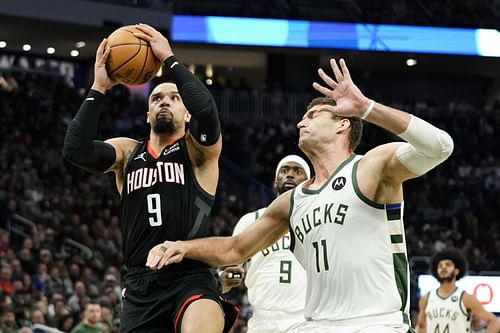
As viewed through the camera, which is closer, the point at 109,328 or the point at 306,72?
the point at 109,328

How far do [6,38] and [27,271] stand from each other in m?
15.4

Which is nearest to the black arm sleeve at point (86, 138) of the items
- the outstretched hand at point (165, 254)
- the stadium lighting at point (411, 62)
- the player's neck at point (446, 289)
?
the outstretched hand at point (165, 254)

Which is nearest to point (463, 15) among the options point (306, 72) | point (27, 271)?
point (306, 72)

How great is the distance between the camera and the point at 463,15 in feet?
114

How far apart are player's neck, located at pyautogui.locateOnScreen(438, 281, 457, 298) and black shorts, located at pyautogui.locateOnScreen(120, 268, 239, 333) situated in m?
6.49

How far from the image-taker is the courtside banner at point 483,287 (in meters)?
19.0

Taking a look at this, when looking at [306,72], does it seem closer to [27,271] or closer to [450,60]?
[450,60]

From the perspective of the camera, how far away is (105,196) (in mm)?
25047

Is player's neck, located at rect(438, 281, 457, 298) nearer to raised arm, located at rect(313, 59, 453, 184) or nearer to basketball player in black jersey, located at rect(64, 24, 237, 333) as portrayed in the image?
basketball player in black jersey, located at rect(64, 24, 237, 333)

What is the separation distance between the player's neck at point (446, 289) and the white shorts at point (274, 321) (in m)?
4.41

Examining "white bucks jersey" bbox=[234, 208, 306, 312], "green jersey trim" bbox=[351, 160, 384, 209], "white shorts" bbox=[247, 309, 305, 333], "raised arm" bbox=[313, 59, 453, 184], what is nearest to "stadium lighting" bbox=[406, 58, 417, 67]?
"white bucks jersey" bbox=[234, 208, 306, 312]

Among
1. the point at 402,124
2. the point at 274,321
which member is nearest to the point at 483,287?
the point at 274,321

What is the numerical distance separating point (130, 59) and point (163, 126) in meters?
0.51

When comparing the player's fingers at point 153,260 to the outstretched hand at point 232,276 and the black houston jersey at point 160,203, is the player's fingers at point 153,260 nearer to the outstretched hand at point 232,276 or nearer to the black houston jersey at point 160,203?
the black houston jersey at point 160,203
